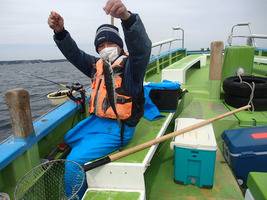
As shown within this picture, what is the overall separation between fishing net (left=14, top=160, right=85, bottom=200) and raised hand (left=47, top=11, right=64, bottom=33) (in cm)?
146

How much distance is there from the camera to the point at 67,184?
2387 mm

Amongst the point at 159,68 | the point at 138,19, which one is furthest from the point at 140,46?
the point at 159,68

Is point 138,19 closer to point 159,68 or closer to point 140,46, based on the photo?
point 140,46

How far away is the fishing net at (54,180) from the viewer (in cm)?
209

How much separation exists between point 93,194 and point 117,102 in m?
0.86

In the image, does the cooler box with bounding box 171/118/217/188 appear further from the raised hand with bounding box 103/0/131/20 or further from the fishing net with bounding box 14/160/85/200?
the raised hand with bounding box 103/0/131/20

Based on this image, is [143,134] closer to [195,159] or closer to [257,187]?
[195,159]

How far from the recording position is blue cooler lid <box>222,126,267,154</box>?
2.90m

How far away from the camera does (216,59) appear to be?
183 inches

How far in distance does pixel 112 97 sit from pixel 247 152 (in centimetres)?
165

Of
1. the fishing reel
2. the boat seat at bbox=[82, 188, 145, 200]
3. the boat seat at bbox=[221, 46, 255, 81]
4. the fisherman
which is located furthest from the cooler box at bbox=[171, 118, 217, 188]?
the boat seat at bbox=[221, 46, 255, 81]

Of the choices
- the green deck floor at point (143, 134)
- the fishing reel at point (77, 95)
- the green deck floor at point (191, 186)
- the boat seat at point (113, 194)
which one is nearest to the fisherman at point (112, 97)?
the green deck floor at point (143, 134)

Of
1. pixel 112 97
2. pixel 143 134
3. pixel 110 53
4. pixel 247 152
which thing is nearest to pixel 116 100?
pixel 112 97

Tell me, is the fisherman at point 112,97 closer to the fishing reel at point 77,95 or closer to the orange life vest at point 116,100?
the orange life vest at point 116,100
